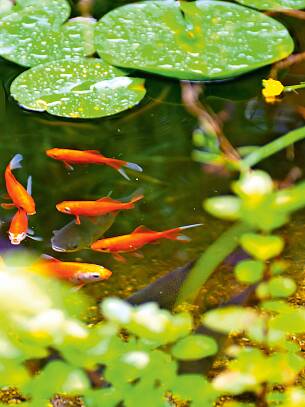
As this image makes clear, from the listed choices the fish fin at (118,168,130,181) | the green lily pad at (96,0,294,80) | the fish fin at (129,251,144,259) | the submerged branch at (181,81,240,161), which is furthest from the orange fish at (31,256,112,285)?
the green lily pad at (96,0,294,80)

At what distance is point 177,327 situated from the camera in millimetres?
693

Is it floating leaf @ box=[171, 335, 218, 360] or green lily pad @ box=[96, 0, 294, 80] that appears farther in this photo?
green lily pad @ box=[96, 0, 294, 80]

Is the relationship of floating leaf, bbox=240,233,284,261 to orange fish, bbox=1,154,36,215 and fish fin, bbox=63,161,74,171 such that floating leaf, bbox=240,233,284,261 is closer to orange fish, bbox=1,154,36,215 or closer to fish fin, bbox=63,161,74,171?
orange fish, bbox=1,154,36,215

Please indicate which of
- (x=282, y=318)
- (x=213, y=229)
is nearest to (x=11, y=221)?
(x=213, y=229)

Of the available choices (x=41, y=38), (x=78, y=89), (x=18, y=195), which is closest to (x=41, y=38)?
(x=41, y=38)

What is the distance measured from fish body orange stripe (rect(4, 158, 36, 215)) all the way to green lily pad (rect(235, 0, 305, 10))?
119cm

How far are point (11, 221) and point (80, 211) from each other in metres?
0.20

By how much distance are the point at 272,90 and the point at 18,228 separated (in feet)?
3.22

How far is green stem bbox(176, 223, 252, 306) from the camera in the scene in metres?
1.67

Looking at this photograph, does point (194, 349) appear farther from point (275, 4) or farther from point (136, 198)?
point (275, 4)

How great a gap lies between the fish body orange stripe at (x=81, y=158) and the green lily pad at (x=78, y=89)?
18 centimetres

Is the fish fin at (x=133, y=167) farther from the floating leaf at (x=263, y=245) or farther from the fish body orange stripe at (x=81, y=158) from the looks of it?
the floating leaf at (x=263, y=245)

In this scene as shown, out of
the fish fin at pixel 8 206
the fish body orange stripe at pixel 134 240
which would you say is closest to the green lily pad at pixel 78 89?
the fish fin at pixel 8 206

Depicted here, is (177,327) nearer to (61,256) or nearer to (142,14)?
(61,256)
